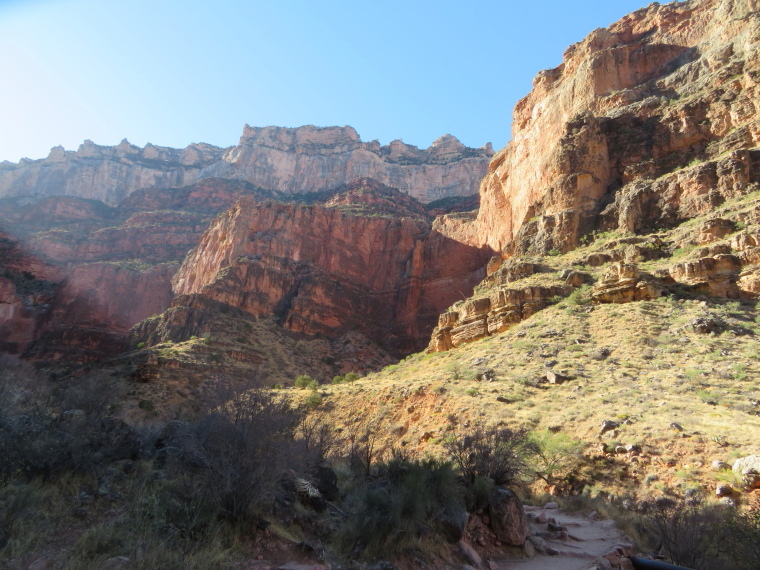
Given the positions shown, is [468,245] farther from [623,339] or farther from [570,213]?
[623,339]

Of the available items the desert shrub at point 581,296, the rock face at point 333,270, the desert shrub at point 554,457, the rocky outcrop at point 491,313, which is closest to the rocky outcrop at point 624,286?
the desert shrub at point 581,296

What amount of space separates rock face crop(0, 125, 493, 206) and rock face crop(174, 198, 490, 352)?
59109 millimetres

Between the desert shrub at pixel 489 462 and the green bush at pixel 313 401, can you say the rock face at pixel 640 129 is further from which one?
the desert shrub at pixel 489 462

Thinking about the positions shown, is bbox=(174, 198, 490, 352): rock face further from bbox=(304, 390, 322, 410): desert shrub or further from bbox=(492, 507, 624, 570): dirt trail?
bbox=(492, 507, 624, 570): dirt trail

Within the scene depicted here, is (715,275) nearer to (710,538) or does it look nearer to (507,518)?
(710,538)

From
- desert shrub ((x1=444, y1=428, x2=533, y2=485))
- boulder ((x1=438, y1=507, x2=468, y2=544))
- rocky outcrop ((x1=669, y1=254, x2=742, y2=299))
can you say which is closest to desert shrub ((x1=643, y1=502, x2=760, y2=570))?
desert shrub ((x1=444, y1=428, x2=533, y2=485))

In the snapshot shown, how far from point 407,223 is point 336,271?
1728 centimetres

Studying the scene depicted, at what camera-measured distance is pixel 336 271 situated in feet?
249

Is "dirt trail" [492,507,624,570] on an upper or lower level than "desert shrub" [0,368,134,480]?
lower

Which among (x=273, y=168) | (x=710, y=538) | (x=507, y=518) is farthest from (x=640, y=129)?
(x=273, y=168)

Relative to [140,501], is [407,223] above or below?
above

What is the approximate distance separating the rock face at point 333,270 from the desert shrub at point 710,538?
52.8 m

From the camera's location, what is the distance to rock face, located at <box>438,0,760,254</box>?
34.8 metres

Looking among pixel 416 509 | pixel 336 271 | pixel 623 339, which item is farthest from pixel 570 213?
pixel 336 271
